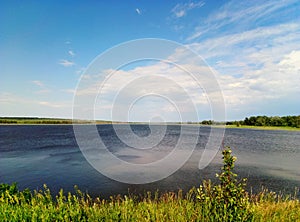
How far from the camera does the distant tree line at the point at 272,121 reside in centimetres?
13455

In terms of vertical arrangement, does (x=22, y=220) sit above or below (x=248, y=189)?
above

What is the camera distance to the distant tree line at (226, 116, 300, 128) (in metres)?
135

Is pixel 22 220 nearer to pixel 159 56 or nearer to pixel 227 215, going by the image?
pixel 227 215

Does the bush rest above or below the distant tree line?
below

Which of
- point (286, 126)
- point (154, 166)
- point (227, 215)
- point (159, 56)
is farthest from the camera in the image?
point (286, 126)

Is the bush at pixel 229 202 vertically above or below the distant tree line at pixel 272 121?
below

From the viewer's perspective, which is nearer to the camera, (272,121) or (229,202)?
(229,202)

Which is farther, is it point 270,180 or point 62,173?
point 62,173

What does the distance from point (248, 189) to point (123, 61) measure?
13260 mm

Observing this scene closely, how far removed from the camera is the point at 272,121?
148875 mm

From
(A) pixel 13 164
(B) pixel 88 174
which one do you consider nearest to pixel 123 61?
(B) pixel 88 174

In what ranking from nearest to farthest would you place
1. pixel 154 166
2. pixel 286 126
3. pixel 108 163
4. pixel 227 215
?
1. pixel 227 215
2. pixel 154 166
3. pixel 108 163
4. pixel 286 126

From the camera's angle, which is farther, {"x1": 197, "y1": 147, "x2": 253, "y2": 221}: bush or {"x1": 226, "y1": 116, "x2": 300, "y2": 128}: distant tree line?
{"x1": 226, "y1": 116, "x2": 300, "y2": 128}: distant tree line

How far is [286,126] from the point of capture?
461 feet
